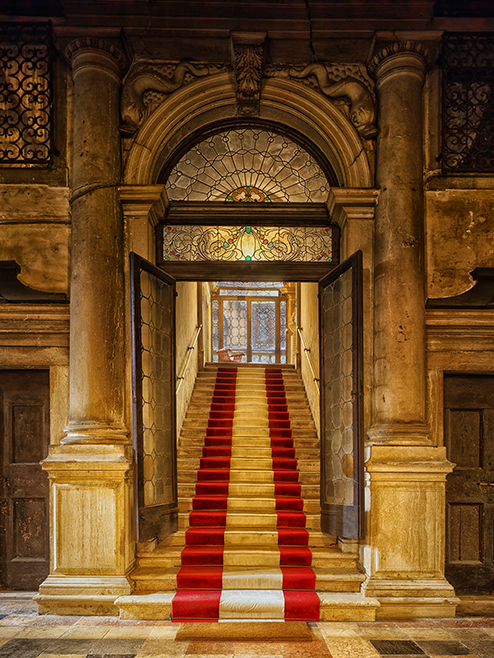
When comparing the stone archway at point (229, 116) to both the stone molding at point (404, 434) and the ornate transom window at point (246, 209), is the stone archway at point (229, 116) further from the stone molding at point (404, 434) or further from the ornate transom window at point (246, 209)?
the stone molding at point (404, 434)

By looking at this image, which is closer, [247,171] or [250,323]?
[247,171]

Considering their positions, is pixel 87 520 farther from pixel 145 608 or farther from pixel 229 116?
pixel 229 116

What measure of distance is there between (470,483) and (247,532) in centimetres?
222

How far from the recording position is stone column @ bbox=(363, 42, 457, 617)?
4.68 m

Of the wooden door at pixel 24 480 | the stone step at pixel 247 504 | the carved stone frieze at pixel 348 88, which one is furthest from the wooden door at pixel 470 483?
the wooden door at pixel 24 480

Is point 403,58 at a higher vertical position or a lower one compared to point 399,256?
higher

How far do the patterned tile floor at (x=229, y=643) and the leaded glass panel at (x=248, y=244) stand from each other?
355 cm

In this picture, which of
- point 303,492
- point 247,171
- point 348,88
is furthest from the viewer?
point 303,492

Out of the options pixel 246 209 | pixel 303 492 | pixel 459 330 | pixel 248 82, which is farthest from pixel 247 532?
pixel 248 82

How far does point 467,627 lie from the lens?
4348 millimetres

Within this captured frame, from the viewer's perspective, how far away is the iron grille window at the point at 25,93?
5461 millimetres

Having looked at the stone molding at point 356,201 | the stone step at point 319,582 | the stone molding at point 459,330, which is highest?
the stone molding at point 356,201

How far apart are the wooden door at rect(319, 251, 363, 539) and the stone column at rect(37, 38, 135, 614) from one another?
6.41ft

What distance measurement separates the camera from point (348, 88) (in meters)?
5.46
